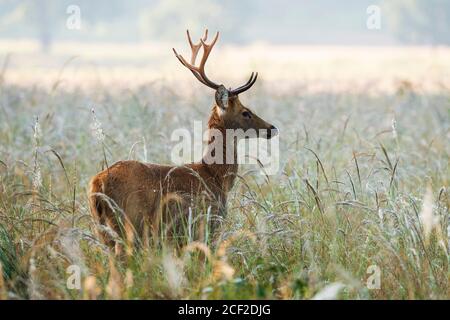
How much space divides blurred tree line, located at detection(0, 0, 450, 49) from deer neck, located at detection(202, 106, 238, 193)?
4290cm

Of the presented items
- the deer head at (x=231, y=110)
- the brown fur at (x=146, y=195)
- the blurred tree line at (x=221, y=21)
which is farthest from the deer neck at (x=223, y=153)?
the blurred tree line at (x=221, y=21)

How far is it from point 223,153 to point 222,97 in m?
0.40

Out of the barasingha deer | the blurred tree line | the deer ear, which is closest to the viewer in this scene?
the barasingha deer

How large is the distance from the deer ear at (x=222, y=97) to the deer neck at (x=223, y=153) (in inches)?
5.3

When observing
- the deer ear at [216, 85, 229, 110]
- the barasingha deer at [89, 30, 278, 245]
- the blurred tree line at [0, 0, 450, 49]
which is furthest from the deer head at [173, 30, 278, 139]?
the blurred tree line at [0, 0, 450, 49]

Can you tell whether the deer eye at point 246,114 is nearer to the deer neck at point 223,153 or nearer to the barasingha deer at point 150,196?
the deer neck at point 223,153

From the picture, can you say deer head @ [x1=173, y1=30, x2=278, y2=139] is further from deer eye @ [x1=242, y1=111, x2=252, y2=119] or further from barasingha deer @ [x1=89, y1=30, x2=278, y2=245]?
barasingha deer @ [x1=89, y1=30, x2=278, y2=245]

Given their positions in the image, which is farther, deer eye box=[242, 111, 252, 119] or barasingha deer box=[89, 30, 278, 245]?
deer eye box=[242, 111, 252, 119]

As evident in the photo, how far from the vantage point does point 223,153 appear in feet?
20.0

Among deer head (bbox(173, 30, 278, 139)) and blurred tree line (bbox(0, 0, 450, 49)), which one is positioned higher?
blurred tree line (bbox(0, 0, 450, 49))

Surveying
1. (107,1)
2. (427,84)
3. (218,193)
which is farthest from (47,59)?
(218,193)

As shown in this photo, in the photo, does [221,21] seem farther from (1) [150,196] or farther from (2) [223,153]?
(1) [150,196]

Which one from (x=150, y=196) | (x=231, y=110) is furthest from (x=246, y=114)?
(x=150, y=196)

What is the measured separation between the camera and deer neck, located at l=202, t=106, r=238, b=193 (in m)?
5.98
